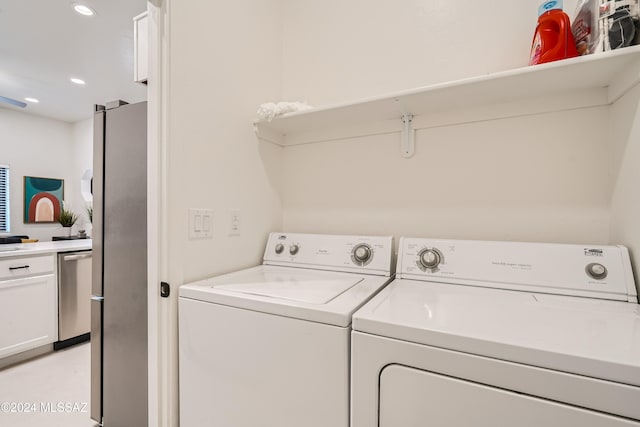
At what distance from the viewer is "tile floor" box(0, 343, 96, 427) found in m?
1.74

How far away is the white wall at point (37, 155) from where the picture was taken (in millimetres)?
4234

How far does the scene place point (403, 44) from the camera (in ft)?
4.76

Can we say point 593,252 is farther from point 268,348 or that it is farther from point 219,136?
point 219,136

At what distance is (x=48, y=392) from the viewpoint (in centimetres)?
199

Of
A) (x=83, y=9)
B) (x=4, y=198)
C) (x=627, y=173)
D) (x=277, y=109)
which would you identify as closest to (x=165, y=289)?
(x=277, y=109)

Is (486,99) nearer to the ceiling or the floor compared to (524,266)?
nearer to the ceiling

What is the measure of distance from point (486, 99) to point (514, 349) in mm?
1035

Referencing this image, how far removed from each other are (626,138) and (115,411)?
2.56 metres

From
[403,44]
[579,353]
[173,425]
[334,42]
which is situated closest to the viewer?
[579,353]

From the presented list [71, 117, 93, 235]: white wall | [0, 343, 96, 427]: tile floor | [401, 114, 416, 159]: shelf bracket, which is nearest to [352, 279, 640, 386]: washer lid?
[401, 114, 416, 159]: shelf bracket

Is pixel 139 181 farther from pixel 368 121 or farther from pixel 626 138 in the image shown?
pixel 626 138

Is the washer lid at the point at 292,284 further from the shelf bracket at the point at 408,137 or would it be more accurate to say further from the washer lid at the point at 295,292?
the shelf bracket at the point at 408,137

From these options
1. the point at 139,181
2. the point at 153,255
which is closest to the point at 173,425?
the point at 153,255

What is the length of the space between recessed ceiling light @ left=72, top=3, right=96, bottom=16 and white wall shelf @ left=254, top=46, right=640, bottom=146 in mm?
1828
